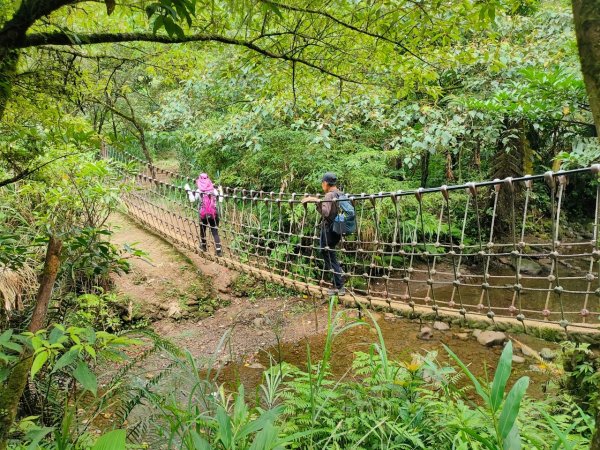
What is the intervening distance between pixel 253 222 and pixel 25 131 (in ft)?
12.2

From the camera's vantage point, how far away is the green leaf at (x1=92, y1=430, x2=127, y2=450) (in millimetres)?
489

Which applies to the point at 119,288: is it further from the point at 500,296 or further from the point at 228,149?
the point at 500,296

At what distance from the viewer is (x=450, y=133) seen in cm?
369

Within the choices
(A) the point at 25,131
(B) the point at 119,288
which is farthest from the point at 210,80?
(A) the point at 25,131

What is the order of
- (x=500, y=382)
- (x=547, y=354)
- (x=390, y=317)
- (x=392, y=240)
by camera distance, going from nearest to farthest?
(x=500, y=382) < (x=547, y=354) < (x=390, y=317) < (x=392, y=240)

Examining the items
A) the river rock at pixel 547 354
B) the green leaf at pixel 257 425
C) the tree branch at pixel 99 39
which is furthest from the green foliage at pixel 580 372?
the tree branch at pixel 99 39

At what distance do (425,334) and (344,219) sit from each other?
4.68 feet

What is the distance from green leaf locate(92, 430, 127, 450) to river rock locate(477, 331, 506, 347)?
3.28 meters

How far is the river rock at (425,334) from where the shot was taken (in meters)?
3.36

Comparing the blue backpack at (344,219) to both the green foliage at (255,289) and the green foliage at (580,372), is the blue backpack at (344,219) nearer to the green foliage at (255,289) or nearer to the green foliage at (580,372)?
the green foliage at (580,372)

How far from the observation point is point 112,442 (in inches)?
19.5

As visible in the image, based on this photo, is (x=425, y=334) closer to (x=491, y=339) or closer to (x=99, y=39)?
(x=491, y=339)

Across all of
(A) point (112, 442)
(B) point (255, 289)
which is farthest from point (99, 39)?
(B) point (255, 289)

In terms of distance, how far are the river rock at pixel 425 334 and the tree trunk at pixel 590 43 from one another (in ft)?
10.2
